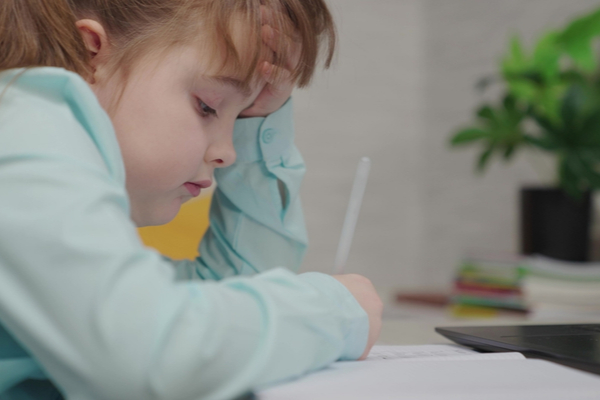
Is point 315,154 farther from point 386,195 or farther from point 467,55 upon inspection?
point 467,55

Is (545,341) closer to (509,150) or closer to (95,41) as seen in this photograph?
(95,41)

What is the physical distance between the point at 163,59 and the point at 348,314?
0.28 meters

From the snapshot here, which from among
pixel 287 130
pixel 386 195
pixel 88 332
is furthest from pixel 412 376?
pixel 386 195

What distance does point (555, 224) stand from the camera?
→ 1.40 meters

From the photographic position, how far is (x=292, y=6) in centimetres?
57

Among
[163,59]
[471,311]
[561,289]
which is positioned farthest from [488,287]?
[163,59]

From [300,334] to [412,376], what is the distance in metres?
0.07

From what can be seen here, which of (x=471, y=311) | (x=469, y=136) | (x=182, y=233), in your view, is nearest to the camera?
(x=182, y=233)

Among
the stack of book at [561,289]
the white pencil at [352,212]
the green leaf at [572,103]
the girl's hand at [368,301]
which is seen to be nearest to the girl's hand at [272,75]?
the white pencil at [352,212]

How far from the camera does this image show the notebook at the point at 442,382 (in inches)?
12.2

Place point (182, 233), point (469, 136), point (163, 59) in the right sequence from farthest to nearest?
point (469, 136)
point (182, 233)
point (163, 59)

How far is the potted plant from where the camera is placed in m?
1.29

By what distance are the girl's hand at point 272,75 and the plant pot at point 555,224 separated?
0.93 meters

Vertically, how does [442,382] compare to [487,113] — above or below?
below
